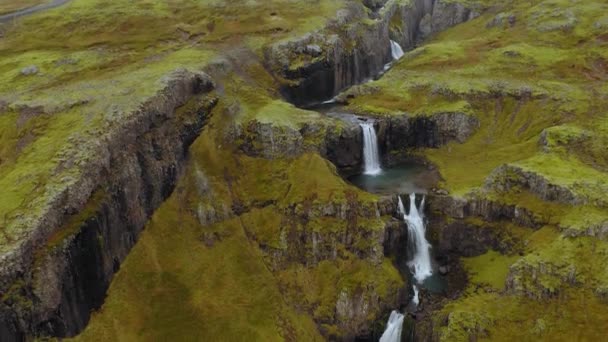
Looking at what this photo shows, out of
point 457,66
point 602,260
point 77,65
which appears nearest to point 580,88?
point 457,66

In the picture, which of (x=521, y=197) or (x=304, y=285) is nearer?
(x=304, y=285)

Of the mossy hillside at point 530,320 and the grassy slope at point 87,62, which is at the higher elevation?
the grassy slope at point 87,62

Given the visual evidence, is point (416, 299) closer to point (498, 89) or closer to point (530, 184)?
point (530, 184)

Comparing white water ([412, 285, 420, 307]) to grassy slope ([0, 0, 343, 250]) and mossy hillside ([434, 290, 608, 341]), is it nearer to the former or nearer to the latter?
mossy hillside ([434, 290, 608, 341])

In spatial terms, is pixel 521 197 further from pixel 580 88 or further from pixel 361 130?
pixel 580 88

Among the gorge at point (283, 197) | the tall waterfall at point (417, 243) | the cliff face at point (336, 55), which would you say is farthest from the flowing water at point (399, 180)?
the cliff face at point (336, 55)

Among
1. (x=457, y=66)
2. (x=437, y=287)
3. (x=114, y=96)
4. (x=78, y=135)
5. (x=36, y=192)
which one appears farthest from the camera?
(x=457, y=66)

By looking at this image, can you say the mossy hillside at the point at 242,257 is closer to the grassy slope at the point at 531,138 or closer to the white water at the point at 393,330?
the white water at the point at 393,330

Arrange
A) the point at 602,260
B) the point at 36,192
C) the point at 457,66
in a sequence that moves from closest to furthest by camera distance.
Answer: the point at 36,192 < the point at 602,260 < the point at 457,66
